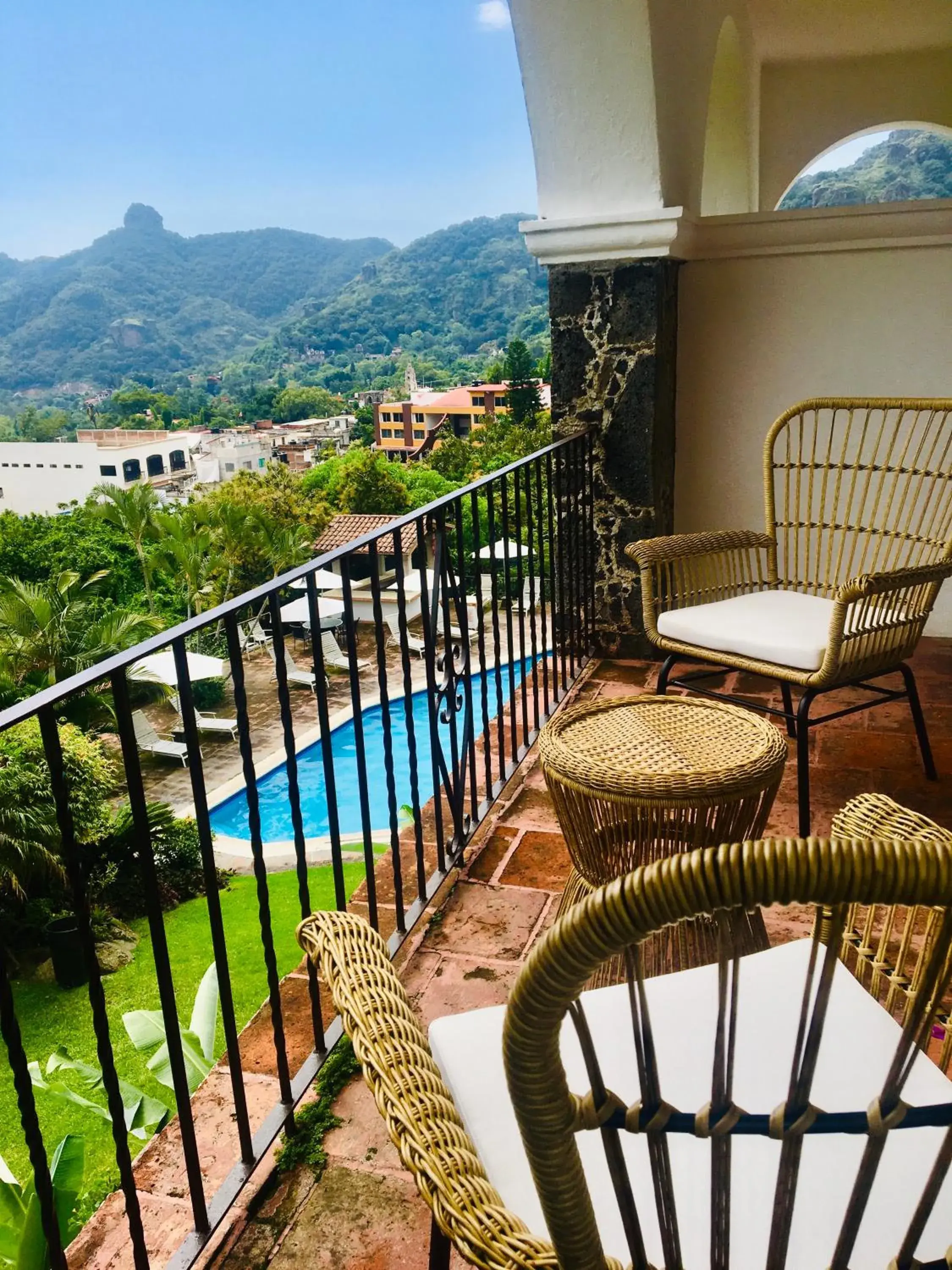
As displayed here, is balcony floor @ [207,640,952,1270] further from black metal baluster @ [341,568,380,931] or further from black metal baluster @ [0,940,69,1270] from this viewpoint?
black metal baluster @ [0,940,69,1270]

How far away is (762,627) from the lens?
7.47 feet

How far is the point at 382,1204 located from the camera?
125 centimetres

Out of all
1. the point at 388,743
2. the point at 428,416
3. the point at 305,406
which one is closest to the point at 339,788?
the point at 388,743

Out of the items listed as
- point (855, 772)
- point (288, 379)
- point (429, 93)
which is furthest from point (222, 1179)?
point (429, 93)

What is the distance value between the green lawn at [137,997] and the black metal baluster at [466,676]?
25.6 feet

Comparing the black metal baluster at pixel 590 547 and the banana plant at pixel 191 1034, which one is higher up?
the black metal baluster at pixel 590 547

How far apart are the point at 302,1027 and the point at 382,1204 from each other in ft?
1.40

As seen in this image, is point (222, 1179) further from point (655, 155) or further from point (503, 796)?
point (655, 155)

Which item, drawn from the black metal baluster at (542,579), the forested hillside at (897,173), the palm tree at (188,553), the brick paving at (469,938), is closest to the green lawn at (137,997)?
the black metal baluster at (542,579)

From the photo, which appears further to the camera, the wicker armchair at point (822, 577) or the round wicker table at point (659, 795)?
the wicker armchair at point (822, 577)

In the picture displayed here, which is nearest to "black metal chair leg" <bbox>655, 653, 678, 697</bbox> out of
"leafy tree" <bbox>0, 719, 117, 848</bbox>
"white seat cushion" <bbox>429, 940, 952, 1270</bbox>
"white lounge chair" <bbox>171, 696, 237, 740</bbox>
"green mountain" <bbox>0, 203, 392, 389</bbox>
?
"white seat cushion" <bbox>429, 940, 952, 1270</bbox>

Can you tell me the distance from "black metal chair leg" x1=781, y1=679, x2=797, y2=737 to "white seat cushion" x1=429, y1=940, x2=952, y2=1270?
139 centimetres

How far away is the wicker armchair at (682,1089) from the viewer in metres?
0.51

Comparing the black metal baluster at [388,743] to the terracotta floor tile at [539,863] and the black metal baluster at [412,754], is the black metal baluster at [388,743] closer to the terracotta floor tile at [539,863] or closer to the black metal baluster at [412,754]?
the black metal baluster at [412,754]
